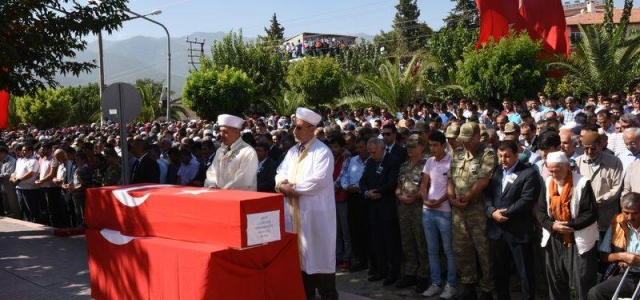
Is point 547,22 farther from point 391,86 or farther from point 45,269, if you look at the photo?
point 45,269

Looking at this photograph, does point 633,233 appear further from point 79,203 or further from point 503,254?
point 79,203

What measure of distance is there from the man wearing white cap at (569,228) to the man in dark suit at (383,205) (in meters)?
2.13

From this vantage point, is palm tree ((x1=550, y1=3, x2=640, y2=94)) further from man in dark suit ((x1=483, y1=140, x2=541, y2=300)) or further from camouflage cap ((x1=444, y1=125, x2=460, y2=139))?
man in dark suit ((x1=483, y1=140, x2=541, y2=300))

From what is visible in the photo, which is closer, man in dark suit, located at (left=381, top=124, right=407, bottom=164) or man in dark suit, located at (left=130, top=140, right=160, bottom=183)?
man in dark suit, located at (left=381, top=124, right=407, bottom=164)

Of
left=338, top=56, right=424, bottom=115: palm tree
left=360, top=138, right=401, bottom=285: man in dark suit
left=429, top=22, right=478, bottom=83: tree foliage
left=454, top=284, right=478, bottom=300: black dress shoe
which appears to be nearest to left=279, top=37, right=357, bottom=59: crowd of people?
left=429, top=22, right=478, bottom=83: tree foliage

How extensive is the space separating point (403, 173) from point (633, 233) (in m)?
2.74

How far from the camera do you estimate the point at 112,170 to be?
34.7 ft

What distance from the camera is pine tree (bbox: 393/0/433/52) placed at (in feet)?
229

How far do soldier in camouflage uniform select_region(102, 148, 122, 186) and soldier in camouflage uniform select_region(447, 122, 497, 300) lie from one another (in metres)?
6.07

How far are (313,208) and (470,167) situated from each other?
1702mm

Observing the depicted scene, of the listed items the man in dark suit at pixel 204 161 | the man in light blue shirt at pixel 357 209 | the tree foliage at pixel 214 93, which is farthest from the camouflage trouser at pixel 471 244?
the tree foliage at pixel 214 93

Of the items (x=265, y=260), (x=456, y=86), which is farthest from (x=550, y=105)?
(x=265, y=260)

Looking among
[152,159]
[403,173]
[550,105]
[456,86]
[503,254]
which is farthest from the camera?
[456,86]

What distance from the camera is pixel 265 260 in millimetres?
5477
